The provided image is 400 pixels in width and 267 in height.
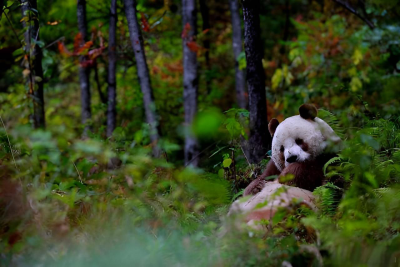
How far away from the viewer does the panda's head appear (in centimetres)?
371

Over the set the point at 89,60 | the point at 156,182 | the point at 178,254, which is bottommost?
the point at 156,182

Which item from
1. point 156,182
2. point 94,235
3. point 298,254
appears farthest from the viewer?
point 156,182

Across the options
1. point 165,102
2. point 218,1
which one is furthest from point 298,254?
point 218,1

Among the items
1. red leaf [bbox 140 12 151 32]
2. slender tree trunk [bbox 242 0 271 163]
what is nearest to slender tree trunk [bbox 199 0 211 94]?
red leaf [bbox 140 12 151 32]

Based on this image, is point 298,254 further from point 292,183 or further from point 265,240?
point 292,183

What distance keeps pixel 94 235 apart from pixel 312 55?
32.5 feet

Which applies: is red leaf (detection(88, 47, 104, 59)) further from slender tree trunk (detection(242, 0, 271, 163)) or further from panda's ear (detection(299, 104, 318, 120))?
panda's ear (detection(299, 104, 318, 120))

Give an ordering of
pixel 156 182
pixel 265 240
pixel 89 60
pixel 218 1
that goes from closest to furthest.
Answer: pixel 265 240 < pixel 156 182 < pixel 89 60 < pixel 218 1

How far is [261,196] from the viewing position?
328cm

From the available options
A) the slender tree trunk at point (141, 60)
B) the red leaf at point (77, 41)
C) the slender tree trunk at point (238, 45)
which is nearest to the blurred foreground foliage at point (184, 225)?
the slender tree trunk at point (141, 60)

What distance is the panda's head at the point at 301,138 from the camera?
3.71 m

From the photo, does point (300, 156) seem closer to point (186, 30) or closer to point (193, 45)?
point (193, 45)

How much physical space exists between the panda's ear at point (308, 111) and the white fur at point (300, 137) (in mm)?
39

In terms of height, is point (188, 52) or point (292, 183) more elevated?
point (188, 52)
